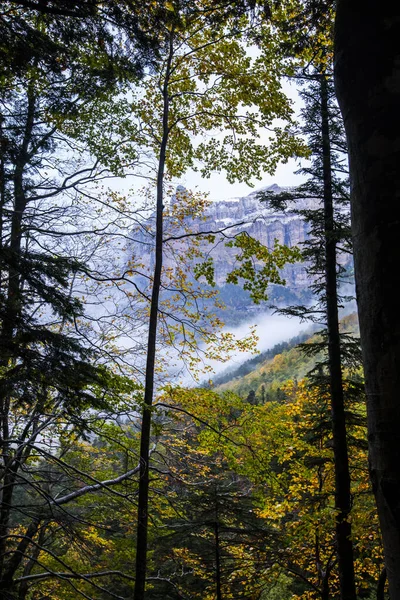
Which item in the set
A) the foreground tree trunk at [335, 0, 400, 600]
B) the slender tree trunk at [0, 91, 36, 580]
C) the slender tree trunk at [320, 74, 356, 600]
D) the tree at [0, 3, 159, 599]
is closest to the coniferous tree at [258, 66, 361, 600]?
the slender tree trunk at [320, 74, 356, 600]

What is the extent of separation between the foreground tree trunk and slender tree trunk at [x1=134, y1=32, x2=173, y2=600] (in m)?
4.33

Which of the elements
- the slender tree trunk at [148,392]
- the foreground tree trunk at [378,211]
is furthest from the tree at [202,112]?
the foreground tree trunk at [378,211]

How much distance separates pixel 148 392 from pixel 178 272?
6.95ft

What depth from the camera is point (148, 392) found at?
5523mm

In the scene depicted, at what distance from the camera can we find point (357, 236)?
1.04 metres

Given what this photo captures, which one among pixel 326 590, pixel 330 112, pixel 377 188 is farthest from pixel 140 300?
pixel 326 590

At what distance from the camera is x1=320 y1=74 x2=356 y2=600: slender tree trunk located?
6.63 meters

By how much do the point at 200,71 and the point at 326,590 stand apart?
10513 millimetres

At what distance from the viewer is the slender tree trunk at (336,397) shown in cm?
663

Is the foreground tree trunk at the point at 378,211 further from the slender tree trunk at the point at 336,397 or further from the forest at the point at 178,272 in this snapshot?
the slender tree trunk at the point at 336,397

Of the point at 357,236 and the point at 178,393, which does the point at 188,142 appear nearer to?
the point at 178,393

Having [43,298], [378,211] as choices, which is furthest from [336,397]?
[378,211]

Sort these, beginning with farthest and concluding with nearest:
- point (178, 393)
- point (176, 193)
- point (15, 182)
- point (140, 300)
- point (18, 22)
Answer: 1. point (140, 300)
2. point (176, 193)
3. point (178, 393)
4. point (15, 182)
5. point (18, 22)

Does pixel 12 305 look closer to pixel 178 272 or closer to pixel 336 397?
pixel 178 272
